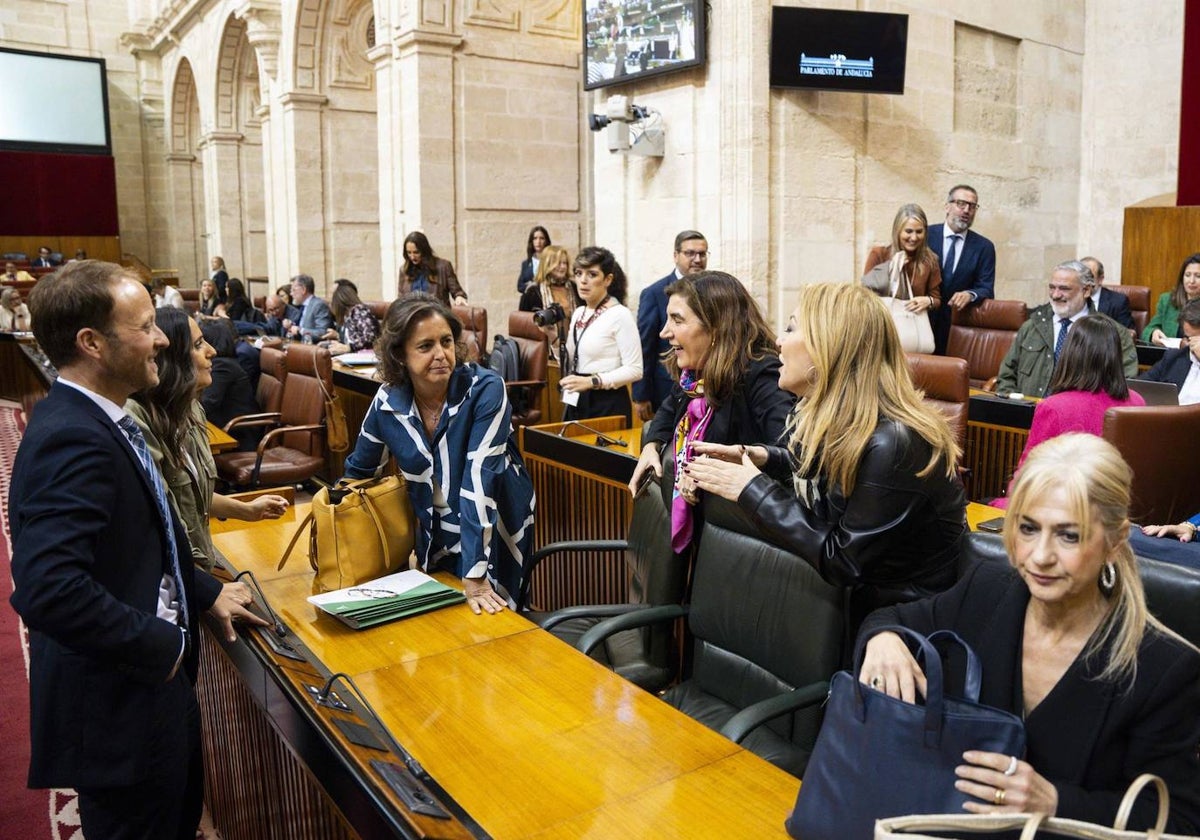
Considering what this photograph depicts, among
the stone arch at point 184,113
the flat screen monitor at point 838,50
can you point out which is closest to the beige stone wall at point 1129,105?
the flat screen monitor at point 838,50

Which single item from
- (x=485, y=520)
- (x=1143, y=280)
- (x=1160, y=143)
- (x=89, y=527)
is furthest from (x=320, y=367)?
(x=1160, y=143)

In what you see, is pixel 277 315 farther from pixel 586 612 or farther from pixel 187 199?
pixel 187 199

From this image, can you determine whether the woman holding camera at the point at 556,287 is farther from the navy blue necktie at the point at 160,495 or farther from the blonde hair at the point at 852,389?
the navy blue necktie at the point at 160,495

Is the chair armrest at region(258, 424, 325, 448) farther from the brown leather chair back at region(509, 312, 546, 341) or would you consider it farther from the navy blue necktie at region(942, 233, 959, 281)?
the navy blue necktie at region(942, 233, 959, 281)

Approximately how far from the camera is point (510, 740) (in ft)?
5.78

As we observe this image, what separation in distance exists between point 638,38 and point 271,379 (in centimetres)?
334

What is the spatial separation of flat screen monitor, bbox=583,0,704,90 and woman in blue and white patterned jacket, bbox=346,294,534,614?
4.29m

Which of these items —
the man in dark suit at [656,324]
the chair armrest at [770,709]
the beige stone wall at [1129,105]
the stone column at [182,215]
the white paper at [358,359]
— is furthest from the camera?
the stone column at [182,215]

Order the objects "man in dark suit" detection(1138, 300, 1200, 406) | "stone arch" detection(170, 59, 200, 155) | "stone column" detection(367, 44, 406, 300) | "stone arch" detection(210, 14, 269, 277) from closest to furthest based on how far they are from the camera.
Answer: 1. "man in dark suit" detection(1138, 300, 1200, 406)
2. "stone column" detection(367, 44, 406, 300)
3. "stone arch" detection(210, 14, 269, 277)
4. "stone arch" detection(170, 59, 200, 155)

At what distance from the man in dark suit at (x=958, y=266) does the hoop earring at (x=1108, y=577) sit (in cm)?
457

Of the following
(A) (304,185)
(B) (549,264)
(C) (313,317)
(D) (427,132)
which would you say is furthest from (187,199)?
(B) (549,264)

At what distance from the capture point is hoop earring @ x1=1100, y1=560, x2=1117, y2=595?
1444 millimetres

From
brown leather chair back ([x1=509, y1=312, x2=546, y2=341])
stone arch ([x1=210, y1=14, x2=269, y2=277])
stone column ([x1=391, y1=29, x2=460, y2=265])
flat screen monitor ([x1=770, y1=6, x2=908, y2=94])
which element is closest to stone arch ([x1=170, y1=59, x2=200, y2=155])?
stone arch ([x1=210, y1=14, x2=269, y2=277])

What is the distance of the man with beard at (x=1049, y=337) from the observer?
4992 mm
